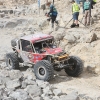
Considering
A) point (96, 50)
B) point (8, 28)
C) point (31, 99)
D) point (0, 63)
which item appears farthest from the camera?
point (8, 28)

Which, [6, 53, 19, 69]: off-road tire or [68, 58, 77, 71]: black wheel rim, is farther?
[6, 53, 19, 69]: off-road tire

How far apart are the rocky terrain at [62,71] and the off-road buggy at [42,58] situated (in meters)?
0.33

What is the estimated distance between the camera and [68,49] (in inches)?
571

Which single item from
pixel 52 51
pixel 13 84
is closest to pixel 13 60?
pixel 52 51

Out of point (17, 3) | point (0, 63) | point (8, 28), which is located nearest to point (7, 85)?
point (0, 63)

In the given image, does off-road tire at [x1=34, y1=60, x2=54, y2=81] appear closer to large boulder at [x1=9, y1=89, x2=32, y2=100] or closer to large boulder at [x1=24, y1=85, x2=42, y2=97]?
large boulder at [x1=24, y1=85, x2=42, y2=97]

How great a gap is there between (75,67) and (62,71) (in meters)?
0.98

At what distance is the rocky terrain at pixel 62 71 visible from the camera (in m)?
9.02

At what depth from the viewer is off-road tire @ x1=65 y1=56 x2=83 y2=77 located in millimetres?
11172

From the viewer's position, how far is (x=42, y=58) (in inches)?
430

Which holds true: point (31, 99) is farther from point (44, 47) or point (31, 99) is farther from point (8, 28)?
point (8, 28)

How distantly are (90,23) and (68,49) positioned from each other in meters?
3.27

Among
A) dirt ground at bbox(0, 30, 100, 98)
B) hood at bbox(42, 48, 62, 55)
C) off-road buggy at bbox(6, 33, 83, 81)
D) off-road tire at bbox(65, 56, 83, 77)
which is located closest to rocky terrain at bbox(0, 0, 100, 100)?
dirt ground at bbox(0, 30, 100, 98)

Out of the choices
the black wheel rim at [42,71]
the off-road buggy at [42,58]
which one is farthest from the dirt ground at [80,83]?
the black wheel rim at [42,71]
